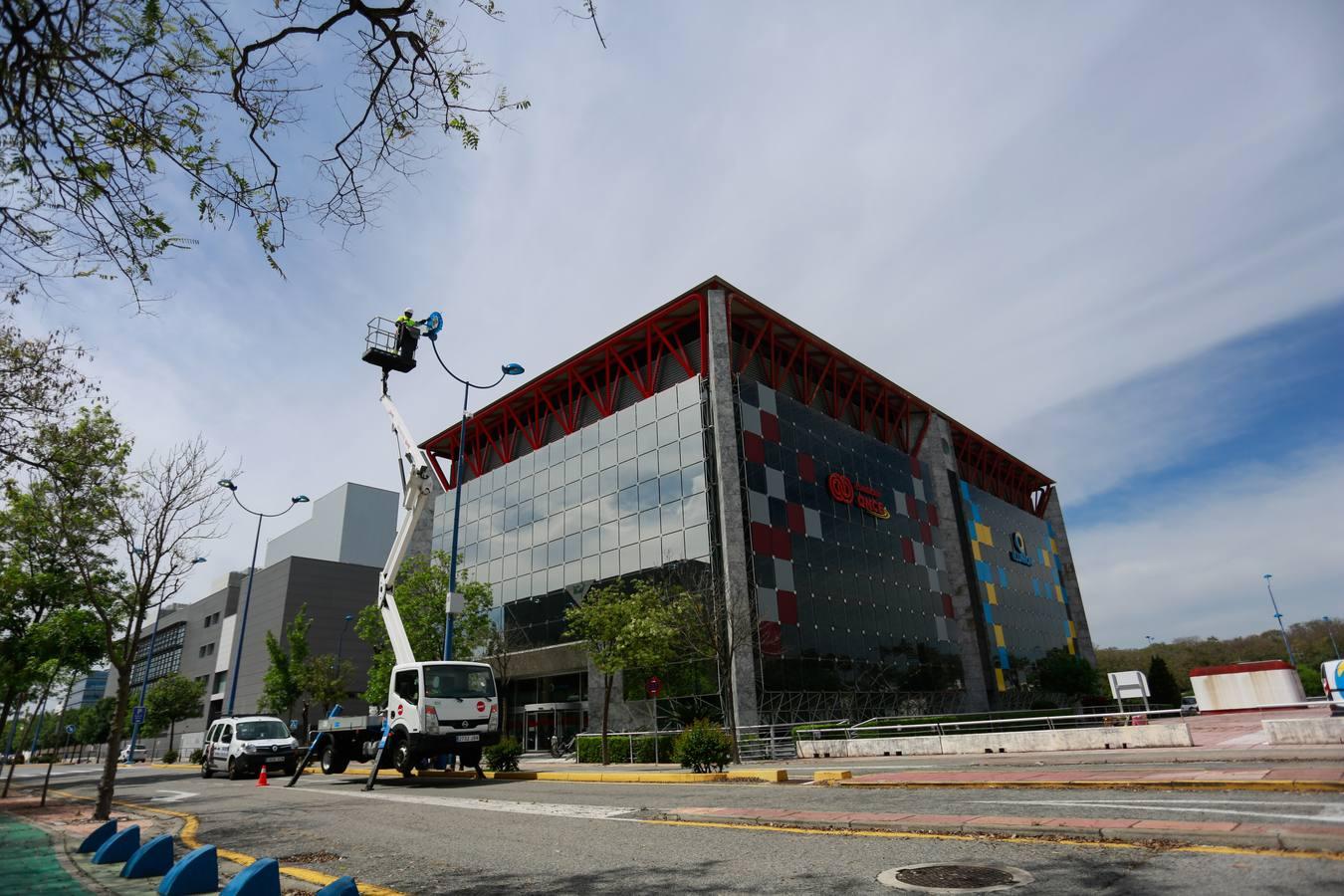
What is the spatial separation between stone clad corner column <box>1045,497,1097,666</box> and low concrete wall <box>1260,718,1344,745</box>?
52.4 meters

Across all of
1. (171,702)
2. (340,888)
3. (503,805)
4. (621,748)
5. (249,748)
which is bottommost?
(503,805)

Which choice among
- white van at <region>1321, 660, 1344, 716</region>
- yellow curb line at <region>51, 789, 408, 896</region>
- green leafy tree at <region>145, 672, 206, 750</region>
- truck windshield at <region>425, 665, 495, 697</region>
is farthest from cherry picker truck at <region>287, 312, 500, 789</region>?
green leafy tree at <region>145, 672, 206, 750</region>

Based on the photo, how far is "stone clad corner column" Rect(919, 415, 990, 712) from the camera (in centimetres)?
4203

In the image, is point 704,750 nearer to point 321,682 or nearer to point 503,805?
point 503,805

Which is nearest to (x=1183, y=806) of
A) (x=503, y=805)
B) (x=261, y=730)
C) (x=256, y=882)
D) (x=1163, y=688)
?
(x=256, y=882)

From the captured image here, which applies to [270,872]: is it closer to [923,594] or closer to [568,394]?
[568,394]

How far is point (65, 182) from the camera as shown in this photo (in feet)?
20.3

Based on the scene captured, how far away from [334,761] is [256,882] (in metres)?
20.1

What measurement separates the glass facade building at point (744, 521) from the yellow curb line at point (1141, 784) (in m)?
13.0

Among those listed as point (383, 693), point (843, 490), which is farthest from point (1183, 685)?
point (383, 693)

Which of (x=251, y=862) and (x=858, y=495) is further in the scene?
(x=858, y=495)

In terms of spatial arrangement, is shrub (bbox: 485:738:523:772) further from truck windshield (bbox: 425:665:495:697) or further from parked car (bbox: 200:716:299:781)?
parked car (bbox: 200:716:299:781)

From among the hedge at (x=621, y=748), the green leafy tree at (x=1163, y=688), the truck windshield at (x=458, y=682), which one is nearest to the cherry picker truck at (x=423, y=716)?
the truck windshield at (x=458, y=682)

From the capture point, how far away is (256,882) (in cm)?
490
